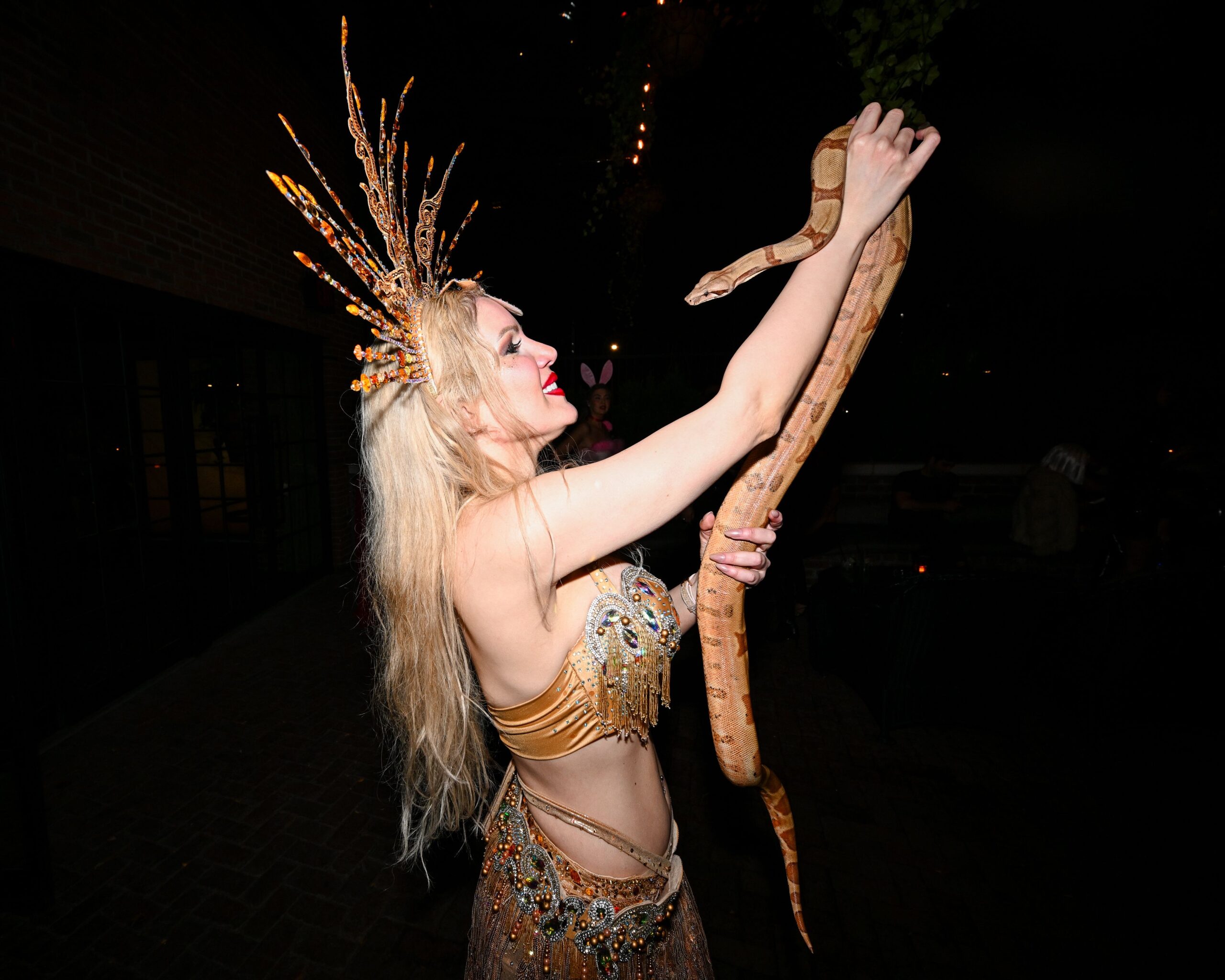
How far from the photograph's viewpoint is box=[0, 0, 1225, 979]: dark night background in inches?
114

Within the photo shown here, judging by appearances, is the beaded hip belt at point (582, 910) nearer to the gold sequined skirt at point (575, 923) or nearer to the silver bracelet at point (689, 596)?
the gold sequined skirt at point (575, 923)

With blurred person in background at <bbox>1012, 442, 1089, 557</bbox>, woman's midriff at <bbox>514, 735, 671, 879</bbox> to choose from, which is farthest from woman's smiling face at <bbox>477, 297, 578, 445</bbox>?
blurred person in background at <bbox>1012, 442, 1089, 557</bbox>

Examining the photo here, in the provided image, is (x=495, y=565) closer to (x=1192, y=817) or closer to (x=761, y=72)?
(x=761, y=72)

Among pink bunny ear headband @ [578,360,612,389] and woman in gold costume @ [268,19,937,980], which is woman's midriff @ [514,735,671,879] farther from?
pink bunny ear headband @ [578,360,612,389]

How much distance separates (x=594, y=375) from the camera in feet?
31.8

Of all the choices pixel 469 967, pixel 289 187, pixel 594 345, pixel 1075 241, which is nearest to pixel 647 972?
pixel 469 967

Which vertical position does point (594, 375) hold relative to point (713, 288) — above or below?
above

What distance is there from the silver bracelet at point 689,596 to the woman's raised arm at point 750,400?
0.82 meters

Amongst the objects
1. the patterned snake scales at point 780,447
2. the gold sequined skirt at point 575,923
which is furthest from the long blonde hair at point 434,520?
the patterned snake scales at point 780,447

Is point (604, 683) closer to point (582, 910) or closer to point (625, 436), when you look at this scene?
point (582, 910)

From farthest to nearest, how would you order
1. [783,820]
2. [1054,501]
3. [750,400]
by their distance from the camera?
[1054,501] → [783,820] → [750,400]

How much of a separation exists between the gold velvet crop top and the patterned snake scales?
0.54ft

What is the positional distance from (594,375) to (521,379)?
8.37 meters

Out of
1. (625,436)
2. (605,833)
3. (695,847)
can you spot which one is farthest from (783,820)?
(625,436)
